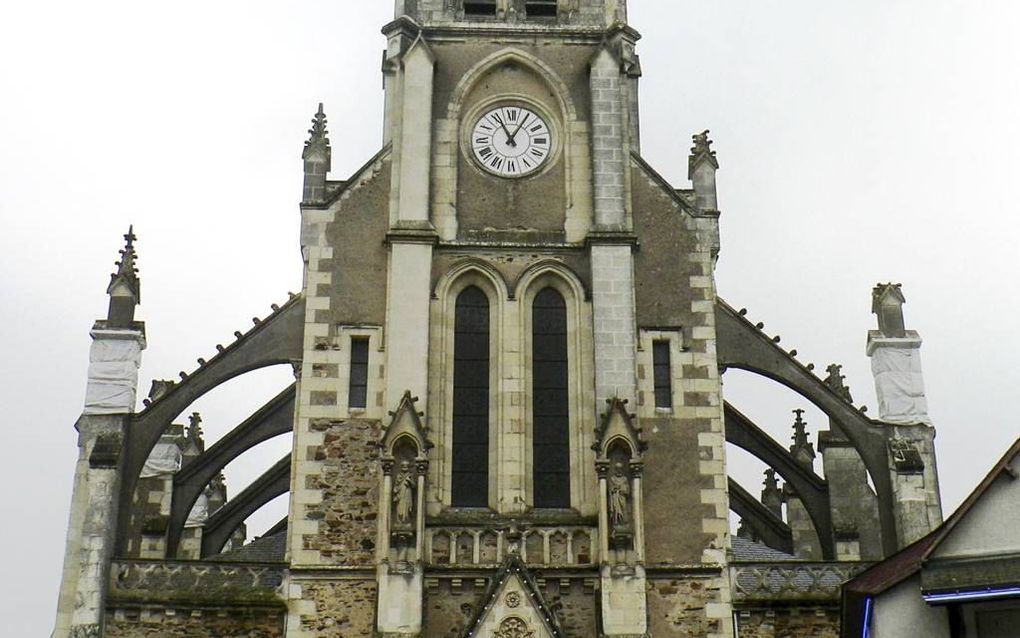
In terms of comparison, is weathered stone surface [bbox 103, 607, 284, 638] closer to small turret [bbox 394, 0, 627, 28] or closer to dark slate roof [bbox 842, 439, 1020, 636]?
dark slate roof [bbox 842, 439, 1020, 636]

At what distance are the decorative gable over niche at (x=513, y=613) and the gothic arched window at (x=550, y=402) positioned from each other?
2154mm

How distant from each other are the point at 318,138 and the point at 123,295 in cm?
502

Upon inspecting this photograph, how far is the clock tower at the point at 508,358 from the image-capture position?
26969 mm

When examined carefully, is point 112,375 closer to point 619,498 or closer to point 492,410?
point 492,410

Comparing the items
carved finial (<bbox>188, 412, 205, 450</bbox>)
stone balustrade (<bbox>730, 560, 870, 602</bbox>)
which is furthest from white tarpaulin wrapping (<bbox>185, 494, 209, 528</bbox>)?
stone balustrade (<bbox>730, 560, 870, 602</bbox>)

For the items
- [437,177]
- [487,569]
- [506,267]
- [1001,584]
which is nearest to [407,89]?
[437,177]

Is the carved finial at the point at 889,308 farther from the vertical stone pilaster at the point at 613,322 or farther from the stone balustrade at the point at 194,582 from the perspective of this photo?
the stone balustrade at the point at 194,582

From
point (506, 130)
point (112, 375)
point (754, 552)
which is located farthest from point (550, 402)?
point (112, 375)

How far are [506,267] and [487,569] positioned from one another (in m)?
6.12

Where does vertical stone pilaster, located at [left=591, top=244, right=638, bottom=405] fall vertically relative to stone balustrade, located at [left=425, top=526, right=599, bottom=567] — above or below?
above

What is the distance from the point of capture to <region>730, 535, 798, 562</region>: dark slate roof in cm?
3031

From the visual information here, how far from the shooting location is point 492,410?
94.6 feet

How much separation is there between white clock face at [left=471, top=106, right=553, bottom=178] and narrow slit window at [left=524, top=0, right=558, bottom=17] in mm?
2410

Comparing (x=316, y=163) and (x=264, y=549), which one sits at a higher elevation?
(x=316, y=163)
